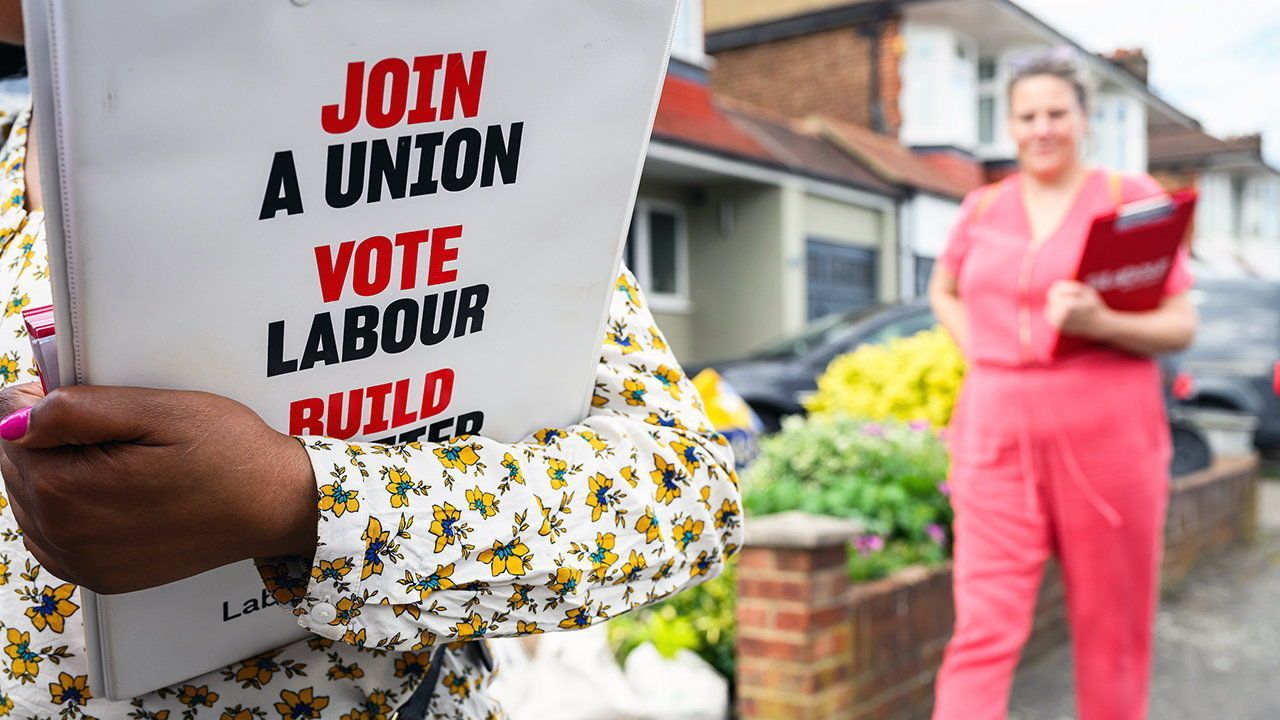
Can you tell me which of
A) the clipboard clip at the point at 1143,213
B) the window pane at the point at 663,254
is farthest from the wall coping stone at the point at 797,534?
the window pane at the point at 663,254

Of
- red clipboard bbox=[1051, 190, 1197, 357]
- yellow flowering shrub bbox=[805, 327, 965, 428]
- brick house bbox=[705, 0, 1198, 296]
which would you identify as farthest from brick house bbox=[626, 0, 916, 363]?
red clipboard bbox=[1051, 190, 1197, 357]

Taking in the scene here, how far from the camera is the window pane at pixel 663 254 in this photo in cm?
1502

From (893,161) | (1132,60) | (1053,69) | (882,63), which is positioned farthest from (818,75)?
(1053,69)

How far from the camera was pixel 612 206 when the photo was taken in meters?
0.98

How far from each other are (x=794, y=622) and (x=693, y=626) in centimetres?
48

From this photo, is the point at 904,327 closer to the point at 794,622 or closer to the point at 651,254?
the point at 794,622

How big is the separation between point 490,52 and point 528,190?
121mm

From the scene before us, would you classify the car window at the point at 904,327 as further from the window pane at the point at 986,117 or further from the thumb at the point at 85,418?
the window pane at the point at 986,117

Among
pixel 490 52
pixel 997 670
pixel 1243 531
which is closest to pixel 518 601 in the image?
pixel 490 52

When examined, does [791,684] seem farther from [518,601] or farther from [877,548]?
[518,601]

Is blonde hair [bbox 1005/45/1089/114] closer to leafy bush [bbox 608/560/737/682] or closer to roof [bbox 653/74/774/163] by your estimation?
leafy bush [bbox 608/560/737/682]

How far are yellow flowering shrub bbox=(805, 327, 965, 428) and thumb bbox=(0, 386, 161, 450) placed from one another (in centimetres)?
544

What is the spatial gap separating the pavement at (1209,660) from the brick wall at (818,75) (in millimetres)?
14690

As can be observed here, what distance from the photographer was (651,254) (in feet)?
49.4
